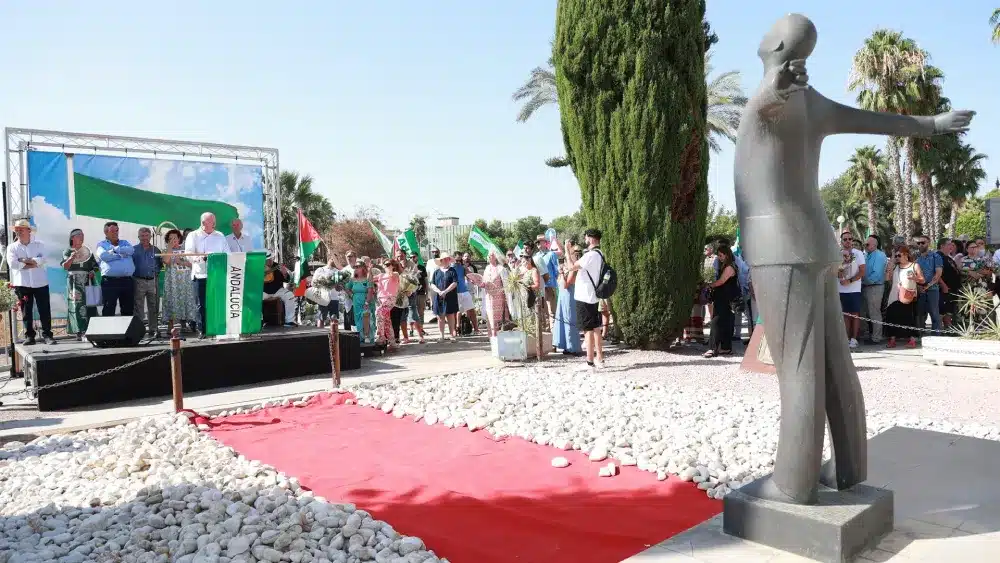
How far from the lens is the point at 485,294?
479 inches

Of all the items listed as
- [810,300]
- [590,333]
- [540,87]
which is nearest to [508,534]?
[810,300]

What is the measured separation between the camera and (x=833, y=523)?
2.88 meters

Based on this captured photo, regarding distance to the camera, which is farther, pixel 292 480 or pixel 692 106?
pixel 692 106

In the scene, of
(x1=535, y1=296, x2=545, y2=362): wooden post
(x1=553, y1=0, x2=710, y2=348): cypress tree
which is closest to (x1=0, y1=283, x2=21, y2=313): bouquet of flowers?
(x1=535, y1=296, x2=545, y2=362): wooden post

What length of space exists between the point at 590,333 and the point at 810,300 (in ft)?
19.7

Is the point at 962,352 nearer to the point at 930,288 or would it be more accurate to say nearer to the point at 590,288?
the point at 930,288

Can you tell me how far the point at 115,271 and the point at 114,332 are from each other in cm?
186

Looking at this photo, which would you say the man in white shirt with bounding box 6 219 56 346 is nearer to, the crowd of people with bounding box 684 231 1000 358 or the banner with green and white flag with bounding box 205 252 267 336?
the banner with green and white flag with bounding box 205 252 267 336

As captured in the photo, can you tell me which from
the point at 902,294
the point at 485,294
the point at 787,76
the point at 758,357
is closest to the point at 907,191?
the point at 902,294

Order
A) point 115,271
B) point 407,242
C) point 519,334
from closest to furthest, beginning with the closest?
point 115,271 < point 519,334 < point 407,242

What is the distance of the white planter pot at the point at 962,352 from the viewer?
8461mm

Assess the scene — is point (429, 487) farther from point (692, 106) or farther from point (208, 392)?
point (692, 106)

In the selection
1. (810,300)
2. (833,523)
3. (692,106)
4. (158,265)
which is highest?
(692,106)

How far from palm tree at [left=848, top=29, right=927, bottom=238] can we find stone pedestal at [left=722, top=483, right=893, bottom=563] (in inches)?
1058
